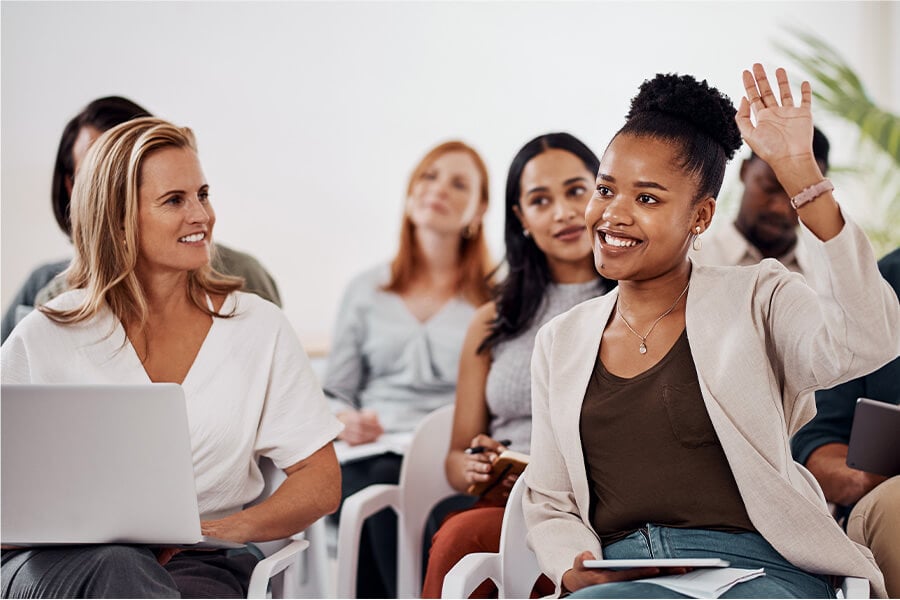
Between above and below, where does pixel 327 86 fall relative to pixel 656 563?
above

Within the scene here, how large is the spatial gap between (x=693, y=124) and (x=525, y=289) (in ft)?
2.73

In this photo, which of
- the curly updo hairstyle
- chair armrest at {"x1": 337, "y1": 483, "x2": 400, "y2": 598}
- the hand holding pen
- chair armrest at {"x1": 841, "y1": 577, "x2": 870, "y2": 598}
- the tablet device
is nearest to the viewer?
the tablet device

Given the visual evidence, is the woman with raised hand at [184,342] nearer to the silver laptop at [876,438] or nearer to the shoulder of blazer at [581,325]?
the shoulder of blazer at [581,325]

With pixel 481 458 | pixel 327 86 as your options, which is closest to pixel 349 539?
pixel 481 458

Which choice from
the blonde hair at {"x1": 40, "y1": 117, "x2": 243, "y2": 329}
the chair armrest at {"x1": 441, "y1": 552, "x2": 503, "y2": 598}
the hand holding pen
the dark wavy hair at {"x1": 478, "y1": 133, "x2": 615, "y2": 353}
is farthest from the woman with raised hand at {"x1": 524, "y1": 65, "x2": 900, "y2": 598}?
the blonde hair at {"x1": 40, "y1": 117, "x2": 243, "y2": 329}

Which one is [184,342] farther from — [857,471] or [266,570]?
[857,471]

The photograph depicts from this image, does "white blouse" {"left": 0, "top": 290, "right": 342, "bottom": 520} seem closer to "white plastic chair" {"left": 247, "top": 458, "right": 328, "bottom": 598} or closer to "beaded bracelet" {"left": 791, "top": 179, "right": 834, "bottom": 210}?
"white plastic chair" {"left": 247, "top": 458, "right": 328, "bottom": 598}

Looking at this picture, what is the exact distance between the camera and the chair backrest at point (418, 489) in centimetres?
245

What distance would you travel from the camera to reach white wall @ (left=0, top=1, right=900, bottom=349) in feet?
13.2

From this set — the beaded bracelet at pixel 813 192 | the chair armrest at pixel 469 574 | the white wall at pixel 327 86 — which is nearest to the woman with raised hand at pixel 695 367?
the beaded bracelet at pixel 813 192

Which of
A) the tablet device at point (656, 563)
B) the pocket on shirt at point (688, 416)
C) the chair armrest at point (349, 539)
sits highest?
the pocket on shirt at point (688, 416)

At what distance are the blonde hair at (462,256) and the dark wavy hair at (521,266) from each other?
786 millimetres

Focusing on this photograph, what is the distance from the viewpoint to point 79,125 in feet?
8.52

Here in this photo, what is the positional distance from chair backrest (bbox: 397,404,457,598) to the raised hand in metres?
1.20
